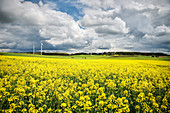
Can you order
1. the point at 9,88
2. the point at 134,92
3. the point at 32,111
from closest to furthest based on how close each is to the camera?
the point at 32,111 → the point at 9,88 → the point at 134,92

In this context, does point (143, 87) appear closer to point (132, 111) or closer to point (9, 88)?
point (132, 111)

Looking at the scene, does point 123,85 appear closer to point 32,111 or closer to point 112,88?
point 112,88

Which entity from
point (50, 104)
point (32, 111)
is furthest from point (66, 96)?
point (32, 111)

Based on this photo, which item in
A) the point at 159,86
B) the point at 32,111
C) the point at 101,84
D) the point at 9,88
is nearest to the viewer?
the point at 32,111

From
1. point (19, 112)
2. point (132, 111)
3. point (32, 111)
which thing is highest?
point (32, 111)

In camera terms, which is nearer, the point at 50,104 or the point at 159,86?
the point at 50,104

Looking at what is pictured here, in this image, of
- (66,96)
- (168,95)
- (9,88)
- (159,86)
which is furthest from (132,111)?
(9,88)

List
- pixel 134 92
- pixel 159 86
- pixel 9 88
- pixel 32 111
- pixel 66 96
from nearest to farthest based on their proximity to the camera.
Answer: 1. pixel 32 111
2. pixel 66 96
3. pixel 9 88
4. pixel 134 92
5. pixel 159 86

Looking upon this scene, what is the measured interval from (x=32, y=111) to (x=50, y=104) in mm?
1510

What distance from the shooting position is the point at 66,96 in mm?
6004

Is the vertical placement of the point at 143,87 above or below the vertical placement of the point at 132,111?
above

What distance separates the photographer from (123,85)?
9492 mm

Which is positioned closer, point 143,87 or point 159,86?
point 143,87

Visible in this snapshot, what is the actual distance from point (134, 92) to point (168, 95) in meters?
2.38
